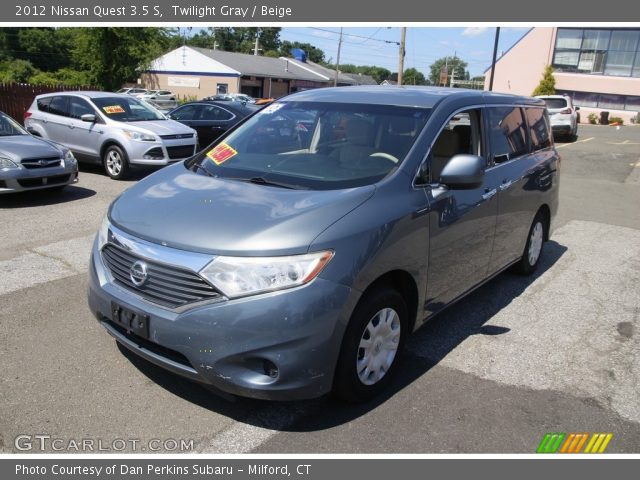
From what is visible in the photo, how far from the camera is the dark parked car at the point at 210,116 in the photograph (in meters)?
13.5

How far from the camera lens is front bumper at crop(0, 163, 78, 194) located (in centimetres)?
767

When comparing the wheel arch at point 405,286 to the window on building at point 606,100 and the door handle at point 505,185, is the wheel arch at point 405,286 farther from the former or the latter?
the window on building at point 606,100

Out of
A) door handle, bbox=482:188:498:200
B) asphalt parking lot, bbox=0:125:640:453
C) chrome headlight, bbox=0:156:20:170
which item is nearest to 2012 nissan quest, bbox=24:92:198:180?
chrome headlight, bbox=0:156:20:170

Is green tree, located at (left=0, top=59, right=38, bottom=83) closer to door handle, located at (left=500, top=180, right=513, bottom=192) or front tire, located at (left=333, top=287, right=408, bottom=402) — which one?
door handle, located at (left=500, top=180, right=513, bottom=192)

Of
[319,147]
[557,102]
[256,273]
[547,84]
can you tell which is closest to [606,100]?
[547,84]

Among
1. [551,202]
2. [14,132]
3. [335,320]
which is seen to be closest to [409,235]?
[335,320]

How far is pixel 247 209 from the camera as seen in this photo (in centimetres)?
308

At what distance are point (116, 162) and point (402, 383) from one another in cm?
865

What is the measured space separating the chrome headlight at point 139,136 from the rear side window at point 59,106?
1.82 meters

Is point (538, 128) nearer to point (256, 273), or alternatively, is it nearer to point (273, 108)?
point (273, 108)

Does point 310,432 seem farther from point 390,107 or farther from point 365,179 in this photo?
point 390,107

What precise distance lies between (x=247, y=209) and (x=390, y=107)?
149 cm

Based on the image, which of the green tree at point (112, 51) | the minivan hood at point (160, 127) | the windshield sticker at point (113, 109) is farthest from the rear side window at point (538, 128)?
the green tree at point (112, 51)

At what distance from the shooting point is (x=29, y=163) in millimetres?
7930
